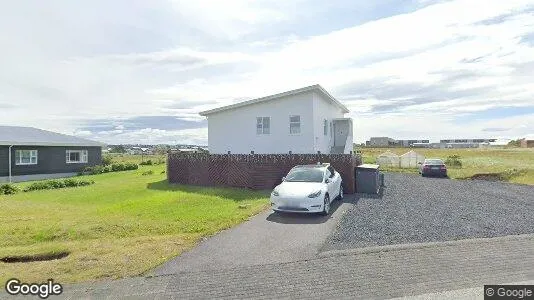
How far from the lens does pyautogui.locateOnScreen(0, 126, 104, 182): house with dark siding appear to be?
25453 millimetres

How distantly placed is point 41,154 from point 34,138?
1.59 metres

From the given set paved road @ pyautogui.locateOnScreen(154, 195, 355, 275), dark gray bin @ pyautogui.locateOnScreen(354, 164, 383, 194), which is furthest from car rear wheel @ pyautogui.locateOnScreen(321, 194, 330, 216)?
dark gray bin @ pyautogui.locateOnScreen(354, 164, 383, 194)

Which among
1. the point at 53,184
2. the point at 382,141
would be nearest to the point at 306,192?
the point at 53,184

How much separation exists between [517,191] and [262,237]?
1495 centimetres

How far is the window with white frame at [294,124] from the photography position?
2114 cm

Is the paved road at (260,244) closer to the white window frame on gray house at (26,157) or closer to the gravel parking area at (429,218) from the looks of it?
the gravel parking area at (429,218)

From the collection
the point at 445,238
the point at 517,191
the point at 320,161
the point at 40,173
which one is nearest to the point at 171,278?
the point at 445,238

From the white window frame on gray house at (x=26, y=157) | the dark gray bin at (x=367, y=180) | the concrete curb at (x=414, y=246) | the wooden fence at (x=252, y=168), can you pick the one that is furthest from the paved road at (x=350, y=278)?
the white window frame on gray house at (x=26, y=157)

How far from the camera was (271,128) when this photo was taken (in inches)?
859

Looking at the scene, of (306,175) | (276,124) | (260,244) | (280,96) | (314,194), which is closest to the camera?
(260,244)

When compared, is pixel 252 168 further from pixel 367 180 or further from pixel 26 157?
pixel 26 157

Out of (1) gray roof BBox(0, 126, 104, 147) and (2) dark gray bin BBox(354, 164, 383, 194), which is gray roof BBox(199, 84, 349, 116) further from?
(1) gray roof BBox(0, 126, 104, 147)

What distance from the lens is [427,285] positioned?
18.4 feet

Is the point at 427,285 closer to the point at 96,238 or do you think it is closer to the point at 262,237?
the point at 262,237
